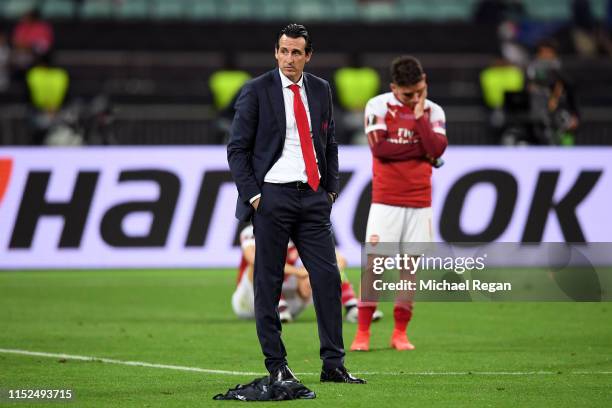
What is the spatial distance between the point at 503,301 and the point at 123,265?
5.19 m

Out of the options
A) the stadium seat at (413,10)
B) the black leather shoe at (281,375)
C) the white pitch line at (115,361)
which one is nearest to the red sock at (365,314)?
the white pitch line at (115,361)

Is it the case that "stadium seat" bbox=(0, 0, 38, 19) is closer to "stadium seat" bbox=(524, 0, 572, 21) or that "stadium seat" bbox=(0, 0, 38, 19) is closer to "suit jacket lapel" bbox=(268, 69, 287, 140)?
"stadium seat" bbox=(524, 0, 572, 21)

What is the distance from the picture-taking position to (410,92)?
12.3 m

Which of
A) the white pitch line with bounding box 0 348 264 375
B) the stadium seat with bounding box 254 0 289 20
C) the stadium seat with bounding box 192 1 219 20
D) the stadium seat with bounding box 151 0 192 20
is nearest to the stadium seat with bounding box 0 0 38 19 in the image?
the stadium seat with bounding box 151 0 192 20

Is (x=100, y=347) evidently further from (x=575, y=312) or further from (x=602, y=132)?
(x=602, y=132)

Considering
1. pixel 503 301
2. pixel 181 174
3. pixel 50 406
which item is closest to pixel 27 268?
pixel 181 174

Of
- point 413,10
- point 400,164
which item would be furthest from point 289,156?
point 413,10

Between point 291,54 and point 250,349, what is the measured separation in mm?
3652

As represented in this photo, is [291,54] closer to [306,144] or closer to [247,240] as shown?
[306,144]

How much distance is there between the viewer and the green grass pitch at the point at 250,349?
31.9 feet

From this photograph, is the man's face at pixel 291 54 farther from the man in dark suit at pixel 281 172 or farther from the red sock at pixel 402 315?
the red sock at pixel 402 315

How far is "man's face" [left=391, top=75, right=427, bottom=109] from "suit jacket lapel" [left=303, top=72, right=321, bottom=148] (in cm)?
260

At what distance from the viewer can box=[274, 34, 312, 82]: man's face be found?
955 cm

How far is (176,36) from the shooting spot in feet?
104
